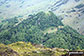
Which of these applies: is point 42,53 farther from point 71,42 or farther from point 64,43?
point 71,42

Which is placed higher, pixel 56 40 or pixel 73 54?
pixel 73 54

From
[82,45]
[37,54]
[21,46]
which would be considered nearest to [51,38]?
[82,45]

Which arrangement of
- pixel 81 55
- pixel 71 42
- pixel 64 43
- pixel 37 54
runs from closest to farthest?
pixel 81 55
pixel 37 54
pixel 64 43
pixel 71 42

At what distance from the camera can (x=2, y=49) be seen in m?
86.7

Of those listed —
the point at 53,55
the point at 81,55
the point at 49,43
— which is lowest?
the point at 49,43

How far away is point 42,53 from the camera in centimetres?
9488

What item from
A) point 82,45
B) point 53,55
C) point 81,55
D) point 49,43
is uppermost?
point 81,55

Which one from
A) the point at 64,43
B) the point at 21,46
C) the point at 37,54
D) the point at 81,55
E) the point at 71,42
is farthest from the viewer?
the point at 71,42

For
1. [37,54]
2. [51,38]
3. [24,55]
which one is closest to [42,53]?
[37,54]

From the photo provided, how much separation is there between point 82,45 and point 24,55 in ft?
399

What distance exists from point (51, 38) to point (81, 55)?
13397 centimetres

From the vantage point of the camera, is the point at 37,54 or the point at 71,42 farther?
the point at 71,42

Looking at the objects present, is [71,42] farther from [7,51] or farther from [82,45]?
[7,51]

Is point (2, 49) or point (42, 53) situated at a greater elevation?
point (2, 49)
